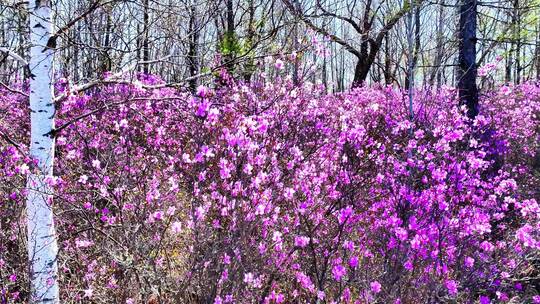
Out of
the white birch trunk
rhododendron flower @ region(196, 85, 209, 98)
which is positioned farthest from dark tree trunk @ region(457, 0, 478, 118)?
the white birch trunk

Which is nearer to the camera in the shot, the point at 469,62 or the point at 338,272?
the point at 338,272

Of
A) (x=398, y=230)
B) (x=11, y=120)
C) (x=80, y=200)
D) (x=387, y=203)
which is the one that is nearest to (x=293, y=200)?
(x=398, y=230)

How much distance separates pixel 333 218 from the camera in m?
4.48

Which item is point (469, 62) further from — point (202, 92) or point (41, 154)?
point (41, 154)

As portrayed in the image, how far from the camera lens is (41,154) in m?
3.64

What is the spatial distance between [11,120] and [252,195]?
4.73 meters

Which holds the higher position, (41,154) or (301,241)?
(41,154)

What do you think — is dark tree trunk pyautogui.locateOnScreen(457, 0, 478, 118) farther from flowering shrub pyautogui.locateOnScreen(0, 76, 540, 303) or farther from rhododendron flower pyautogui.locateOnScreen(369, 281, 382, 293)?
rhododendron flower pyautogui.locateOnScreen(369, 281, 382, 293)

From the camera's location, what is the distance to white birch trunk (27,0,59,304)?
361 centimetres

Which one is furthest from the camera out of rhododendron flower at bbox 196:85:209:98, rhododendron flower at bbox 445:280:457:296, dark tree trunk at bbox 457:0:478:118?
dark tree trunk at bbox 457:0:478:118

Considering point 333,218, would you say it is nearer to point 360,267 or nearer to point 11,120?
point 360,267

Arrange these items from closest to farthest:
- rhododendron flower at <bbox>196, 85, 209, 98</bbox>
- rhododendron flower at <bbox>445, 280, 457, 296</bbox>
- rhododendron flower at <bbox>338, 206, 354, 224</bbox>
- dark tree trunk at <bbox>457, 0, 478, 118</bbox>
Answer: rhododendron flower at <bbox>196, 85, 209, 98</bbox> < rhododendron flower at <bbox>445, 280, 457, 296</bbox> < rhododendron flower at <bbox>338, 206, 354, 224</bbox> < dark tree trunk at <bbox>457, 0, 478, 118</bbox>

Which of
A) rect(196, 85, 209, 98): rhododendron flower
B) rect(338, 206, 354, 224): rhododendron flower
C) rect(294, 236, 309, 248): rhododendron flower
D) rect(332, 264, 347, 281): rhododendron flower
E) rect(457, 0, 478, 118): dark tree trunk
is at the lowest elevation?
rect(332, 264, 347, 281): rhododendron flower

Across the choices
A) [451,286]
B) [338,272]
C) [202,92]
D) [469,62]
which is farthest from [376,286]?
[469,62]
